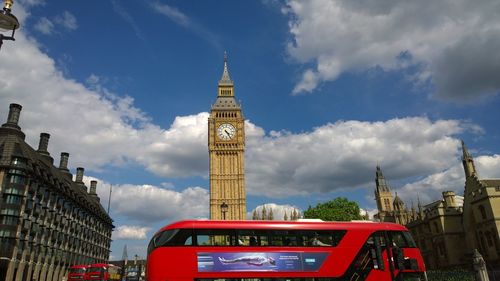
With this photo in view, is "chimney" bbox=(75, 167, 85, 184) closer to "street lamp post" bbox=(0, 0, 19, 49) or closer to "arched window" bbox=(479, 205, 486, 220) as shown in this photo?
"arched window" bbox=(479, 205, 486, 220)

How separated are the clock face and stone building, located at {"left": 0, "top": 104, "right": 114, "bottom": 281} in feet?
129

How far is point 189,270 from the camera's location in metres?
15.8

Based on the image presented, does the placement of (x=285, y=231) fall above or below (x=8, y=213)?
below

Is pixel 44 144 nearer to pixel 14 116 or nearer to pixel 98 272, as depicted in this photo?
pixel 14 116

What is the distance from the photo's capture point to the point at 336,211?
2734 inches

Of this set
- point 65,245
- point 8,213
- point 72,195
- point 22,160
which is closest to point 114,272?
point 8,213

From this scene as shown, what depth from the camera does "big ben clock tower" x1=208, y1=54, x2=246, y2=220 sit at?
97.7 metres

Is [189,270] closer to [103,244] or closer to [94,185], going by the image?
[103,244]

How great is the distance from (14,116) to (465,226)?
233ft

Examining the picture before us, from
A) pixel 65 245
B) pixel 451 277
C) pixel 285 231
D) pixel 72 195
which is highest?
pixel 72 195

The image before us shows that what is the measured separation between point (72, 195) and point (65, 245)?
9.14m

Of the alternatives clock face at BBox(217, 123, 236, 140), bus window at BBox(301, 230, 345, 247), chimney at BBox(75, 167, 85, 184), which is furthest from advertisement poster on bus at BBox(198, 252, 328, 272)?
chimney at BBox(75, 167, 85, 184)

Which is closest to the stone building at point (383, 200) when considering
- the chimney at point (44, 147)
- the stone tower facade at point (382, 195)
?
the stone tower facade at point (382, 195)

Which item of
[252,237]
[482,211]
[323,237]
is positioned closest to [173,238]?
[252,237]
